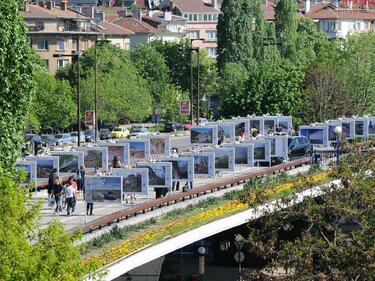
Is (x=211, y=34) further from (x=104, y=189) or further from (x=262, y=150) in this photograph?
(x=104, y=189)

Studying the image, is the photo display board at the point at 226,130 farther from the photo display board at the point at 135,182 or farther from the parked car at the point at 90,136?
the photo display board at the point at 135,182

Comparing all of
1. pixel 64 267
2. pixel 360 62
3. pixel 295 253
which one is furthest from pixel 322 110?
pixel 64 267

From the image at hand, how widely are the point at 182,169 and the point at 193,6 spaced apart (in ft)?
412

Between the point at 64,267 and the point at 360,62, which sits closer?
the point at 64,267

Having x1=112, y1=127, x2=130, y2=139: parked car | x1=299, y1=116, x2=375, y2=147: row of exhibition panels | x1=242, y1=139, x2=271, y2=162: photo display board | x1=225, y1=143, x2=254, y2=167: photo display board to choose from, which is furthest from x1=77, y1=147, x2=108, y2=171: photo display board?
x1=112, y1=127, x2=130, y2=139: parked car

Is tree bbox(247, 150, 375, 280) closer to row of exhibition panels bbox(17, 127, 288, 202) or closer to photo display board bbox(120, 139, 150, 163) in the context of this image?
row of exhibition panels bbox(17, 127, 288, 202)

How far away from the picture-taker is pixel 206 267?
221ft

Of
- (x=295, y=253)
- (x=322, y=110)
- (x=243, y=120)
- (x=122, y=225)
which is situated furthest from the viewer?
(x=322, y=110)

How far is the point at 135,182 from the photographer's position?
55.0 m

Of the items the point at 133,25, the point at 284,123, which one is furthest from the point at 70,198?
the point at 133,25

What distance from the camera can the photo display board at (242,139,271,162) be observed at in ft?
227

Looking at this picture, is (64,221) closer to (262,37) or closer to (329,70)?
(329,70)

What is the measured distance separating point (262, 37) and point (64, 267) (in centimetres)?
9793

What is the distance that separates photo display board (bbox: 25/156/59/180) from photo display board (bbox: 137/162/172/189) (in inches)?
138
